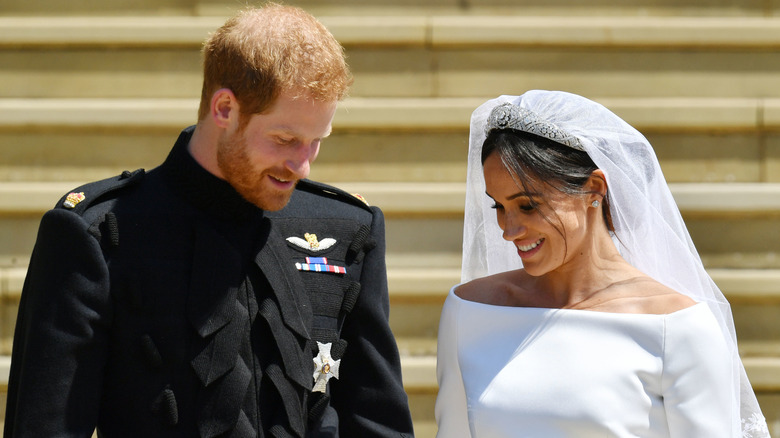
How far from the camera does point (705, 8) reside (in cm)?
486

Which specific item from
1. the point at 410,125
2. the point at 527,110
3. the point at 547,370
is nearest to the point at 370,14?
the point at 410,125

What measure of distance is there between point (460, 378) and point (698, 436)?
68 cm

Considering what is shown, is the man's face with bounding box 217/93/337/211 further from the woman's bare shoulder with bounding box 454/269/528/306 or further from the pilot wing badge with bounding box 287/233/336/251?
the woman's bare shoulder with bounding box 454/269/528/306

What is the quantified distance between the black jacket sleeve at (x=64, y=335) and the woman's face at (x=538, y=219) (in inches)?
41.6

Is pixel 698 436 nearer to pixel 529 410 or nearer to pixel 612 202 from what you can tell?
pixel 529 410

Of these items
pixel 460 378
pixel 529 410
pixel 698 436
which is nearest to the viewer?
pixel 698 436

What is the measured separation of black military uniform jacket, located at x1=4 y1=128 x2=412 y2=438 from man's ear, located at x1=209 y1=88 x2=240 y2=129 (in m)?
0.16

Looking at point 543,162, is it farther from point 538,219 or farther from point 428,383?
point 428,383

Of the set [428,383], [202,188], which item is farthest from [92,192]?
[428,383]

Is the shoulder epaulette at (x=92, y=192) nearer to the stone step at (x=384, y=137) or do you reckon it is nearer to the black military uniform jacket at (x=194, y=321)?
the black military uniform jacket at (x=194, y=321)

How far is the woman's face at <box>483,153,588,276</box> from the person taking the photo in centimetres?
256

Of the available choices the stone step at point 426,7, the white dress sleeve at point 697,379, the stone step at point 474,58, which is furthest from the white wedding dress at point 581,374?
the stone step at point 426,7

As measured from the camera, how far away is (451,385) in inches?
108

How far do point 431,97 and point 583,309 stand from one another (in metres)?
2.36
